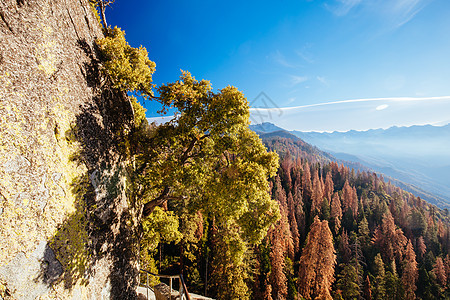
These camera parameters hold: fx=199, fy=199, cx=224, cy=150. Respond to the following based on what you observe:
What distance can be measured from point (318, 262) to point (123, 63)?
120 feet

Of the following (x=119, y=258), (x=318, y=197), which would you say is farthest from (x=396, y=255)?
(x=119, y=258)

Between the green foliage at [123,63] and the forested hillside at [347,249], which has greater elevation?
the green foliage at [123,63]

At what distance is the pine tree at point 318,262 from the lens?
30.4 meters

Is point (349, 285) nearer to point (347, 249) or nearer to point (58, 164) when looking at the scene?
point (347, 249)

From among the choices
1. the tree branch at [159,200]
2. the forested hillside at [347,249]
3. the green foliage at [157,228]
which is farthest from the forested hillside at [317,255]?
the green foliage at [157,228]

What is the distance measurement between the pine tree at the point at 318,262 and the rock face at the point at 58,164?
3110cm

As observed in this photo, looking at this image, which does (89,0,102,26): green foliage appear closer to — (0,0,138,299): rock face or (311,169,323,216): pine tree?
(0,0,138,299): rock face

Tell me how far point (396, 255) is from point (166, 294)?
78.7 meters

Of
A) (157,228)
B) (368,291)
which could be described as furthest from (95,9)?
(368,291)

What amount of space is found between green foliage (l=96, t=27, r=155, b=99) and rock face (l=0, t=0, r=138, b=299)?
493 millimetres

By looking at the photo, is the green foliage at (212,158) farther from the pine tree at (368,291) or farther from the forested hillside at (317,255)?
the pine tree at (368,291)

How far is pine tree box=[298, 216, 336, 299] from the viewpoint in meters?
30.4

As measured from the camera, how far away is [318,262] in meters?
31.1

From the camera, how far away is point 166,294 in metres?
13.4
